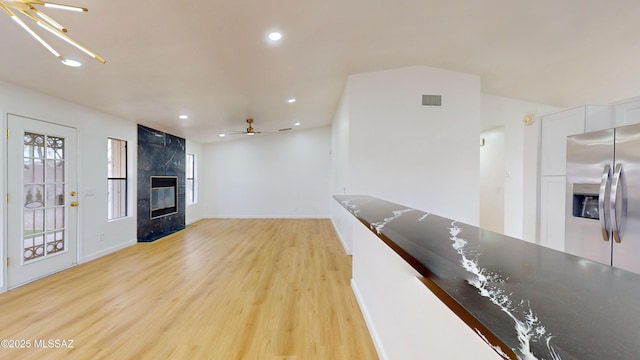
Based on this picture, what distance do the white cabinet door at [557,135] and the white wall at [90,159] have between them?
20.4 feet

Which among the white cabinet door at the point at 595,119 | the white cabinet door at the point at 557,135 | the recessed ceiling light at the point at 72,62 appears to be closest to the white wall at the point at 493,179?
the white cabinet door at the point at 557,135

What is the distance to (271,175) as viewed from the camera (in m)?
8.16

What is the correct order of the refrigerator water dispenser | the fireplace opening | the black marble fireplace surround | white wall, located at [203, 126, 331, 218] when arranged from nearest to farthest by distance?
the refrigerator water dispenser, the black marble fireplace surround, the fireplace opening, white wall, located at [203, 126, 331, 218]

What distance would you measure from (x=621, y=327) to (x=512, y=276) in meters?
0.23

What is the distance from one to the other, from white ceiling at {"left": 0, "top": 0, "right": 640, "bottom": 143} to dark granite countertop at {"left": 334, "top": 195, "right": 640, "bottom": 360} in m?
2.23

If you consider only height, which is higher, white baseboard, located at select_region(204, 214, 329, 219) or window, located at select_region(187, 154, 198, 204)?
window, located at select_region(187, 154, 198, 204)

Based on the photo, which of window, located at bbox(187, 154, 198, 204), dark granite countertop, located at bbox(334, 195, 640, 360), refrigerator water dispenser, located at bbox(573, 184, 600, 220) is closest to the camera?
dark granite countertop, located at bbox(334, 195, 640, 360)

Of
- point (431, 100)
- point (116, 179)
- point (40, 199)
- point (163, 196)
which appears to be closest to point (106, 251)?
point (116, 179)

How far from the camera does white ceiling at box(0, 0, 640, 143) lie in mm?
2188

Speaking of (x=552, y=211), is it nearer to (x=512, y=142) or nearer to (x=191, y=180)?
(x=512, y=142)

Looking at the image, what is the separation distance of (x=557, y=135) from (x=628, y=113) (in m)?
0.57

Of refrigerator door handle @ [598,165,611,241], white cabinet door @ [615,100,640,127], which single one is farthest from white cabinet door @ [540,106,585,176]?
refrigerator door handle @ [598,165,611,241]

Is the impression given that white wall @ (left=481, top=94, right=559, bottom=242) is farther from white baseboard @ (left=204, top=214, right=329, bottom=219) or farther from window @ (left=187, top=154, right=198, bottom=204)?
window @ (left=187, top=154, right=198, bottom=204)

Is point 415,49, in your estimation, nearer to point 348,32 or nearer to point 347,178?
point 348,32
